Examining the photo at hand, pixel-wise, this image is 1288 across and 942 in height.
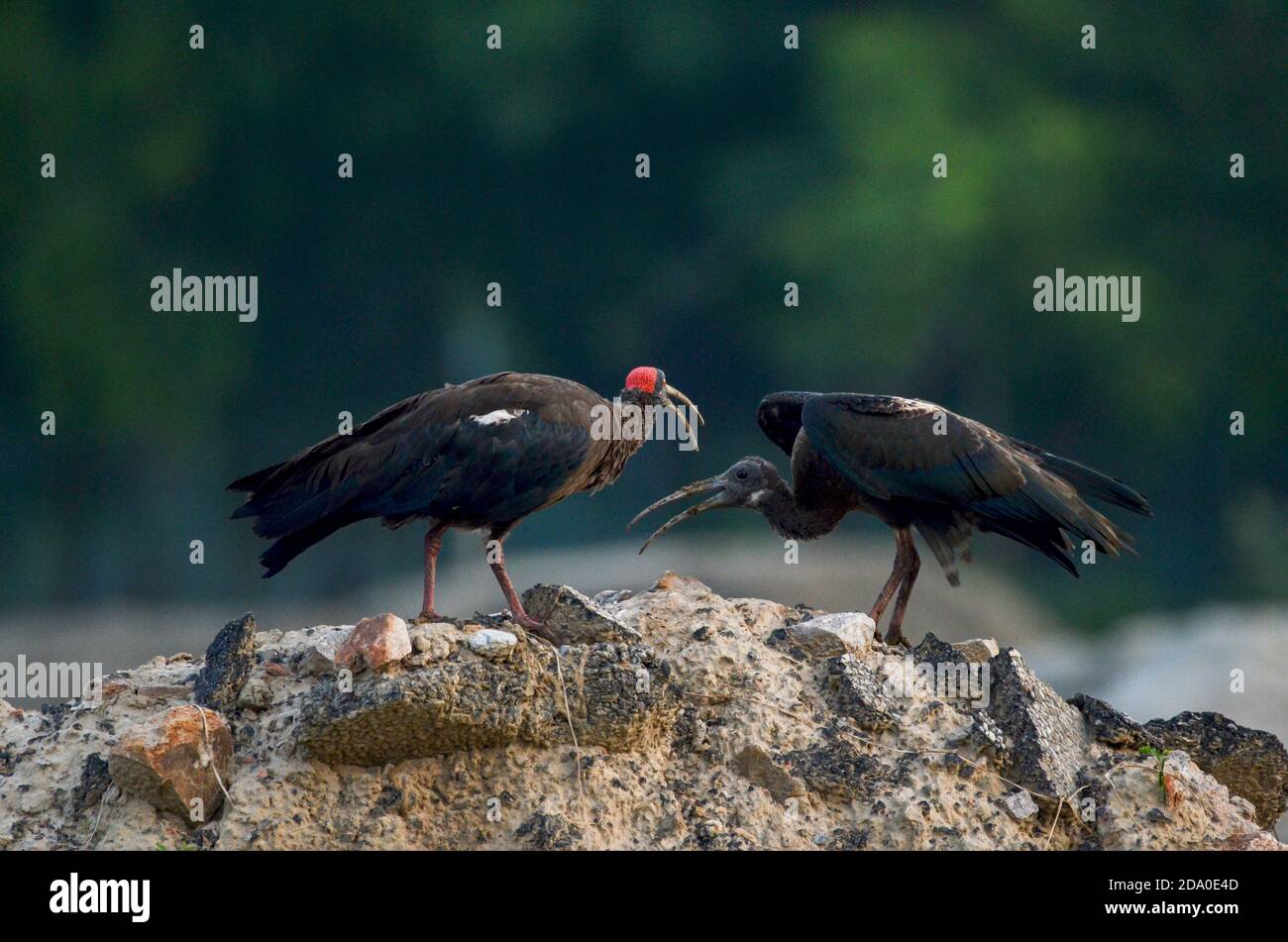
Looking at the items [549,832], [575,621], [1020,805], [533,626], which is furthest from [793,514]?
[549,832]

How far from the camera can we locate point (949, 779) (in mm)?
8961

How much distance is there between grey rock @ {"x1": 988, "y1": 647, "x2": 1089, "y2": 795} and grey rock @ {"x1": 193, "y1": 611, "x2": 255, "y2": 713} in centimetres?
310

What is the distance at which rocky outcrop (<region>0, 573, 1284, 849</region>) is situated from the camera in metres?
8.49

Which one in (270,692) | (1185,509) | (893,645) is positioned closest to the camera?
(270,692)

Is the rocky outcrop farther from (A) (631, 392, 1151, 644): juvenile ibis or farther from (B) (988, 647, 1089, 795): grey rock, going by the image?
(A) (631, 392, 1151, 644): juvenile ibis

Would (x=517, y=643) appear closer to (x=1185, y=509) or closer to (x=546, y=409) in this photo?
(x=546, y=409)

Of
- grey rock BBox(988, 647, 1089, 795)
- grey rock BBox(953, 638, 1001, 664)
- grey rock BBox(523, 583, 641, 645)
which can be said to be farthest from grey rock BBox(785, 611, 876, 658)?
grey rock BBox(523, 583, 641, 645)

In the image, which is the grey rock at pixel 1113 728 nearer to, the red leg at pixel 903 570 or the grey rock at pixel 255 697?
the red leg at pixel 903 570

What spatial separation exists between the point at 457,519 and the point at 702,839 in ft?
6.17

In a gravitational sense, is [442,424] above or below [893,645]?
above

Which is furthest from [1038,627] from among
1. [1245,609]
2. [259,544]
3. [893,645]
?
[893,645]

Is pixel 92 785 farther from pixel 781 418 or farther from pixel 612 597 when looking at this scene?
pixel 781 418

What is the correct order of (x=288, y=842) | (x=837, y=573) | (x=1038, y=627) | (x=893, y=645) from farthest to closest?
(x=1038, y=627) < (x=837, y=573) < (x=893, y=645) < (x=288, y=842)

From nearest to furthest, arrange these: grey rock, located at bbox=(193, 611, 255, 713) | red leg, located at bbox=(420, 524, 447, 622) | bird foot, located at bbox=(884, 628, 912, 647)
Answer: grey rock, located at bbox=(193, 611, 255, 713)
red leg, located at bbox=(420, 524, 447, 622)
bird foot, located at bbox=(884, 628, 912, 647)
